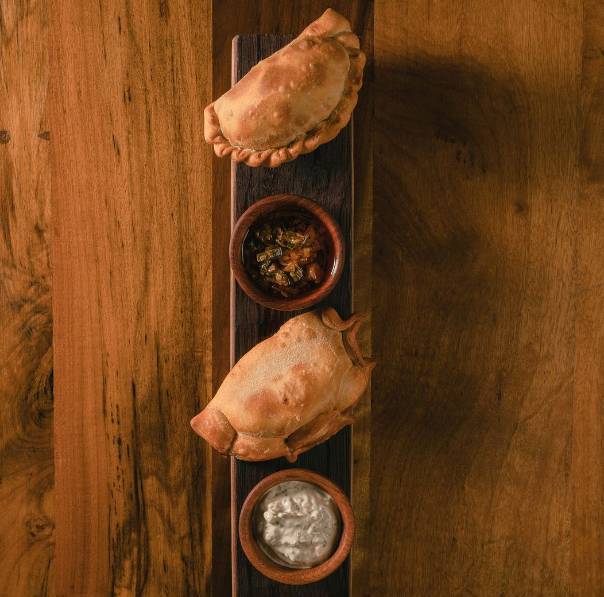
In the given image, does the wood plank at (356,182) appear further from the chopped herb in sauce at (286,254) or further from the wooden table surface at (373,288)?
the chopped herb in sauce at (286,254)

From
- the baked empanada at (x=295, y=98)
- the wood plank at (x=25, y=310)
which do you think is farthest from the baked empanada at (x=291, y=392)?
the wood plank at (x=25, y=310)

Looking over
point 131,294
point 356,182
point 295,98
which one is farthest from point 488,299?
point 131,294

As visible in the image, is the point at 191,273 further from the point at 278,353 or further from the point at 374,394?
the point at 374,394

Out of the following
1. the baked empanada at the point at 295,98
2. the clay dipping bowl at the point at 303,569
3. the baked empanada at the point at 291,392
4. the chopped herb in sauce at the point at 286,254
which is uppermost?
the baked empanada at the point at 295,98

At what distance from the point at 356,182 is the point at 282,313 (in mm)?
427

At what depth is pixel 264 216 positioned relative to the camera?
1396 mm

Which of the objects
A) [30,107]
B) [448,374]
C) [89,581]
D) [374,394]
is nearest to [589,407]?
[448,374]

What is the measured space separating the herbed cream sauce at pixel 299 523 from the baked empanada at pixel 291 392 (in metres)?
0.10

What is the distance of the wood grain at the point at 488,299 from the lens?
5.26ft

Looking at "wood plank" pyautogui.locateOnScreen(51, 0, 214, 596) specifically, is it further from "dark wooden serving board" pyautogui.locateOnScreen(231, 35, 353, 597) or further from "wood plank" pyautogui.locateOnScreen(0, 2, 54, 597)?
"dark wooden serving board" pyautogui.locateOnScreen(231, 35, 353, 597)

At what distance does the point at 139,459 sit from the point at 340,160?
0.99m

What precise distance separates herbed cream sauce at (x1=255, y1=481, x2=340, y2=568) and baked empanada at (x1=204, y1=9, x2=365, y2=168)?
776 millimetres

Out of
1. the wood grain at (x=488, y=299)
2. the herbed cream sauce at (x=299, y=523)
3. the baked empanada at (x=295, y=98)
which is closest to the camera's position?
the baked empanada at (x=295, y=98)

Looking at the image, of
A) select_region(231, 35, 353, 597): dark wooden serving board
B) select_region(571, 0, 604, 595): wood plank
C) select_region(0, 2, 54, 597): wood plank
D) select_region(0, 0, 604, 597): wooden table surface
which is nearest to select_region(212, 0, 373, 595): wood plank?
select_region(0, 0, 604, 597): wooden table surface
